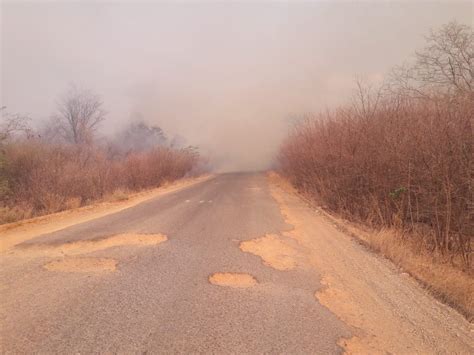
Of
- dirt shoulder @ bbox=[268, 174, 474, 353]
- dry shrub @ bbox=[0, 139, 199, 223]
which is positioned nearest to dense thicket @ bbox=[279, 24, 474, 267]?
dirt shoulder @ bbox=[268, 174, 474, 353]

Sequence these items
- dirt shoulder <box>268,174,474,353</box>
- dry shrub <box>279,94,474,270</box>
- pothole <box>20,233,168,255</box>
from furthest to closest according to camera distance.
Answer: dry shrub <box>279,94,474,270</box> < pothole <box>20,233,168,255</box> < dirt shoulder <box>268,174,474,353</box>

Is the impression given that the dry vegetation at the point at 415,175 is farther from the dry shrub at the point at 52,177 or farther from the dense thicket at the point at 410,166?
the dry shrub at the point at 52,177

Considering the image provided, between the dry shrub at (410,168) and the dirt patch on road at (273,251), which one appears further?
the dry shrub at (410,168)

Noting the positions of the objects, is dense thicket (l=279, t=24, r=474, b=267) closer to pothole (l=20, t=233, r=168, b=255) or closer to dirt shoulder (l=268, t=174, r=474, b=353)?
dirt shoulder (l=268, t=174, r=474, b=353)

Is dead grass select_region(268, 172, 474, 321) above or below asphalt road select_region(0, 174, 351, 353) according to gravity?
below

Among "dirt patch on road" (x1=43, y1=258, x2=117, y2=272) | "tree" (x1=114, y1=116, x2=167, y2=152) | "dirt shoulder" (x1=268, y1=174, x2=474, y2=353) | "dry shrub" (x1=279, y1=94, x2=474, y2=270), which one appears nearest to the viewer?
"dirt shoulder" (x1=268, y1=174, x2=474, y2=353)

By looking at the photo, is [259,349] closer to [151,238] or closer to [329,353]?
[329,353]

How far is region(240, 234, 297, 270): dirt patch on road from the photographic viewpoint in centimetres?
530

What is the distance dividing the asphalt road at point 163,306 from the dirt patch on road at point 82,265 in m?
0.12

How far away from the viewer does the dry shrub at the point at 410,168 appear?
607cm

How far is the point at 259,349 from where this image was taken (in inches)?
114

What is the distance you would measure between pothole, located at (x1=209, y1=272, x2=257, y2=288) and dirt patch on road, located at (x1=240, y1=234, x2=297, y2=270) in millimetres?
676

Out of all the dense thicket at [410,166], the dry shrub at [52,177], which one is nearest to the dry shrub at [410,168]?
the dense thicket at [410,166]

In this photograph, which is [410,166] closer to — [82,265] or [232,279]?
[232,279]
